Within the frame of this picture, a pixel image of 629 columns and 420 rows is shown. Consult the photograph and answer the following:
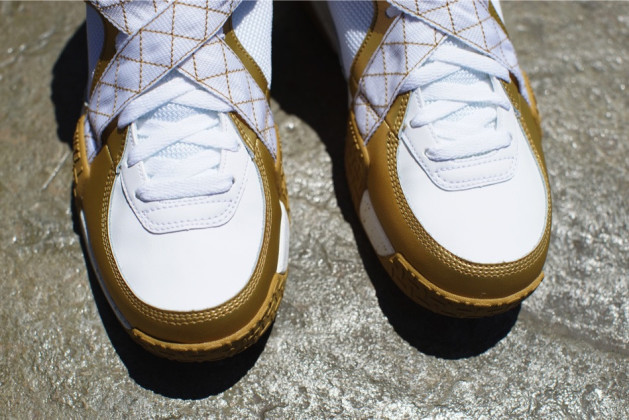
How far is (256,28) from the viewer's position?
3.88ft

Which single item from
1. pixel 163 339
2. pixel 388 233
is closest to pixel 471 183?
pixel 388 233

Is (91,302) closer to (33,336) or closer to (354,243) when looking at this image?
(33,336)

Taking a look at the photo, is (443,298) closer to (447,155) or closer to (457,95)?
(447,155)

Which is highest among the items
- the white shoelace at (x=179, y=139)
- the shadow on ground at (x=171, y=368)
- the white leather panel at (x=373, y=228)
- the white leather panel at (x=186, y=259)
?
Answer: the white shoelace at (x=179, y=139)

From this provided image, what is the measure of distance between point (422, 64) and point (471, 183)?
229mm

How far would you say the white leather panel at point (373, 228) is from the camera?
117cm

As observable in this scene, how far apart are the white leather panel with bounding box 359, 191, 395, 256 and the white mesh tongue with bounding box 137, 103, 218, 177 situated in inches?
12.6

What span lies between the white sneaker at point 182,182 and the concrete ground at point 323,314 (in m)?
0.12

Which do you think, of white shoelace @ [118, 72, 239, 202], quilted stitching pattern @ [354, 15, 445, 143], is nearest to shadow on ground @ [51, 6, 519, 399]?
quilted stitching pattern @ [354, 15, 445, 143]

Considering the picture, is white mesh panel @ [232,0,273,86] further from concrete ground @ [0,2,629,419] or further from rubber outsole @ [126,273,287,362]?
rubber outsole @ [126,273,287,362]

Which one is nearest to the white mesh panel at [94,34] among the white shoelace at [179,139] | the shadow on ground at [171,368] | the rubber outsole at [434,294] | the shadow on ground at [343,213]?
the white shoelace at [179,139]

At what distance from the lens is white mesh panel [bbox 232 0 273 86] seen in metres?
1.16

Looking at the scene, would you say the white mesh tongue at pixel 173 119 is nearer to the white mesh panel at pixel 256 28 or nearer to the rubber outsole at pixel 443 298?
the white mesh panel at pixel 256 28

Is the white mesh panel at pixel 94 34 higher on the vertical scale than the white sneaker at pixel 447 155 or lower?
higher
